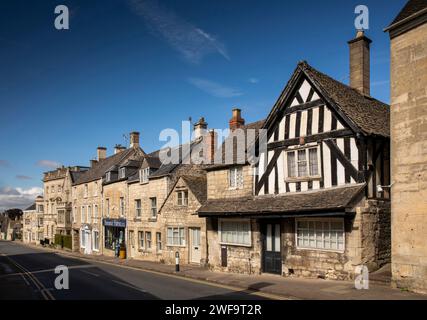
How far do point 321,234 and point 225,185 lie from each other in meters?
6.95

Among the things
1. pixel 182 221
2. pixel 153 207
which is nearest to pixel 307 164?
pixel 182 221

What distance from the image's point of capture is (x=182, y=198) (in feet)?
87.2

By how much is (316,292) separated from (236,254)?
7511mm

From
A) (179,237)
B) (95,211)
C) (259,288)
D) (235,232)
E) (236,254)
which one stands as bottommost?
(259,288)

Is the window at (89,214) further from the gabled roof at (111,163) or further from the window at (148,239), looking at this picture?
the window at (148,239)

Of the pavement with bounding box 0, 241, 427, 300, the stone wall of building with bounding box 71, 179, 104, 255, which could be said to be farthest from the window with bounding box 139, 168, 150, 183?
the pavement with bounding box 0, 241, 427, 300

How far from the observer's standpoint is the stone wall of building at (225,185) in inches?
833

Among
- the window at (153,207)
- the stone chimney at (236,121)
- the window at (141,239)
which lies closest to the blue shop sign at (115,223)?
the window at (141,239)

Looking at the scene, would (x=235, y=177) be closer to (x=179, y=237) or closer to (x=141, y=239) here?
(x=179, y=237)

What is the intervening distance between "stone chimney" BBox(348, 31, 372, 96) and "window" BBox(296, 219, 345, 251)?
24.1 feet

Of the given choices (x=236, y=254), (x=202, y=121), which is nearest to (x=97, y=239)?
(x=202, y=121)

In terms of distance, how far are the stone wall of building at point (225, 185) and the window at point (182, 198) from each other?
300cm

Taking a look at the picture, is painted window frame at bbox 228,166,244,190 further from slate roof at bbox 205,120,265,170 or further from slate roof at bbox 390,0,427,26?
slate roof at bbox 390,0,427,26
